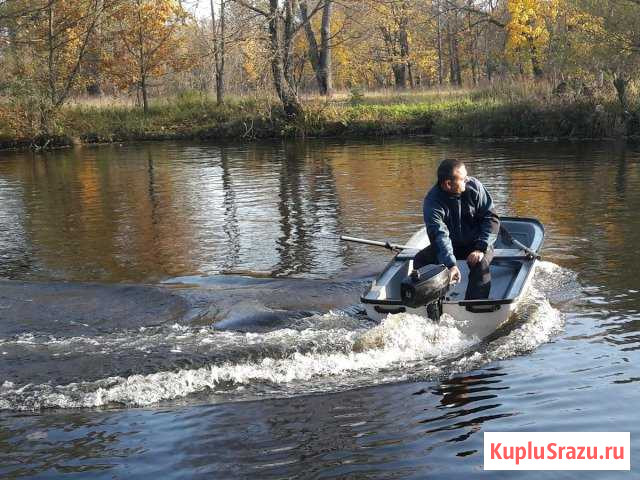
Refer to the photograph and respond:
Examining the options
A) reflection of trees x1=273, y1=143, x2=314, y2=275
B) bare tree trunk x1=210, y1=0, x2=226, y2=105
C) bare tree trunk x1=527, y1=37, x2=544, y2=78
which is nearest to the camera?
reflection of trees x1=273, y1=143, x2=314, y2=275

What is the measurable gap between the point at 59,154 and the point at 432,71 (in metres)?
30.6

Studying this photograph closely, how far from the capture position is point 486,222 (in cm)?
794

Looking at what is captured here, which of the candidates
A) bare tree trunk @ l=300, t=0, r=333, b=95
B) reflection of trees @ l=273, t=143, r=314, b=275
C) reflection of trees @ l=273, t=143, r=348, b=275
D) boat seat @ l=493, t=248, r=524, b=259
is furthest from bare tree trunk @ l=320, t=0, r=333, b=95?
boat seat @ l=493, t=248, r=524, b=259

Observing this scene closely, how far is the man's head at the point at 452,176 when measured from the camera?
758 cm

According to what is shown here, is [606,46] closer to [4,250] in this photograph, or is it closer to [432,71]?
[4,250]

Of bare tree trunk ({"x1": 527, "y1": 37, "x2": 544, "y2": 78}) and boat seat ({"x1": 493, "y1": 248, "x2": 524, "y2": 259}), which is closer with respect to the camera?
boat seat ({"x1": 493, "y1": 248, "x2": 524, "y2": 259})

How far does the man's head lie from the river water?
54.0 inches

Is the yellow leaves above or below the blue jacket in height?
above

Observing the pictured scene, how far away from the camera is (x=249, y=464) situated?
4.98m

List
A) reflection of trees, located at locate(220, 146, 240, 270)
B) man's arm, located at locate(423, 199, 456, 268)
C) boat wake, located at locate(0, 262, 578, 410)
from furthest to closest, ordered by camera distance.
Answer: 1. reflection of trees, located at locate(220, 146, 240, 270)
2. man's arm, located at locate(423, 199, 456, 268)
3. boat wake, located at locate(0, 262, 578, 410)

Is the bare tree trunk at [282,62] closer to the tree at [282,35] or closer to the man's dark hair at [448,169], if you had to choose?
the tree at [282,35]

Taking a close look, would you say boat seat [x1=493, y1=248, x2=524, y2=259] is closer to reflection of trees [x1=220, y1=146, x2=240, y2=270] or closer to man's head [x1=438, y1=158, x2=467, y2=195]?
man's head [x1=438, y1=158, x2=467, y2=195]

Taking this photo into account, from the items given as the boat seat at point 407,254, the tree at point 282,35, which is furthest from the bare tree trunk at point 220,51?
the boat seat at point 407,254

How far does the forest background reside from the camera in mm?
27219
